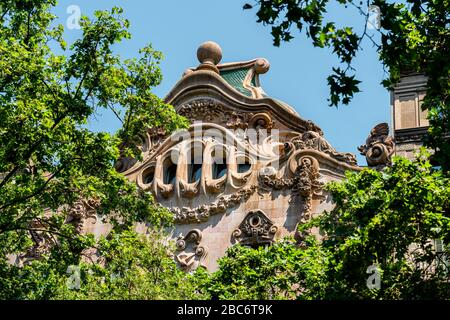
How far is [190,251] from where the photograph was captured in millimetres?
29438

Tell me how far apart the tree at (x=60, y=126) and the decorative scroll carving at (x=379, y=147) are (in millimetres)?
5409

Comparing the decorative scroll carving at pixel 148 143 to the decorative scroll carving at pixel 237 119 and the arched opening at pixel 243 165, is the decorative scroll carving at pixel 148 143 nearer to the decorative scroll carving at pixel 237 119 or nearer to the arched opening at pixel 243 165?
the decorative scroll carving at pixel 237 119

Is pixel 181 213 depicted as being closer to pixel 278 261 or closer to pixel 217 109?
pixel 217 109

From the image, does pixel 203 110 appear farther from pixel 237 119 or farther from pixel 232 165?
pixel 232 165

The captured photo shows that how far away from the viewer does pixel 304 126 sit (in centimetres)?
3012

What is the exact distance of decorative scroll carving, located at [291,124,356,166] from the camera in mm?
29156

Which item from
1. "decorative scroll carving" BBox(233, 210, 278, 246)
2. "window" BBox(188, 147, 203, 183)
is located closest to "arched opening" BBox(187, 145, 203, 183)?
"window" BBox(188, 147, 203, 183)

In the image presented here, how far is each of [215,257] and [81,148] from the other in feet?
19.6

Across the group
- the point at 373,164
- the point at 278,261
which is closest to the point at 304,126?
the point at 373,164

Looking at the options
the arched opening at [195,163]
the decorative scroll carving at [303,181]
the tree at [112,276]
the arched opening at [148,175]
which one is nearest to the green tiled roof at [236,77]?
the arched opening at [195,163]

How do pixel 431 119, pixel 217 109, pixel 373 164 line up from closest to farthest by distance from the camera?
pixel 431 119, pixel 373 164, pixel 217 109

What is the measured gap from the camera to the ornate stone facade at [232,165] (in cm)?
2903

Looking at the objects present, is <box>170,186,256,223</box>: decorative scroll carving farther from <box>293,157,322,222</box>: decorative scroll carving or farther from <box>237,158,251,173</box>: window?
<box>293,157,322,222</box>: decorative scroll carving

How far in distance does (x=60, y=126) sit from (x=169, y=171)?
7.51 m
